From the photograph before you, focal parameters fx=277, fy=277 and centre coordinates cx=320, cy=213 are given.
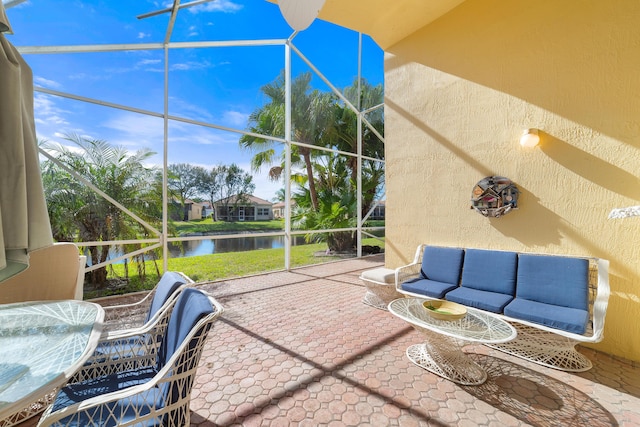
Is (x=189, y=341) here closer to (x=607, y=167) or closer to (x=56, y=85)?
(x=607, y=167)

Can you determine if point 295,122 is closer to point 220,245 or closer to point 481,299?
point 220,245

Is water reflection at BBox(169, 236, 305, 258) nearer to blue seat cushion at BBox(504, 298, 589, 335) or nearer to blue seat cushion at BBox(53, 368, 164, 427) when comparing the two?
blue seat cushion at BBox(53, 368, 164, 427)

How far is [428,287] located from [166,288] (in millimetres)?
2872

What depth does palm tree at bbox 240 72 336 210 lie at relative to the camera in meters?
8.02

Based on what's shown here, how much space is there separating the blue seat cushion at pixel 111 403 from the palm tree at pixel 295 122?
6.93 meters

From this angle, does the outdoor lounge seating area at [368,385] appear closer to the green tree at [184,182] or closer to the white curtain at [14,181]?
the white curtain at [14,181]

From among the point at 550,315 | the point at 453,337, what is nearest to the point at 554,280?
the point at 550,315

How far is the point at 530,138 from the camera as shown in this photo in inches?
125

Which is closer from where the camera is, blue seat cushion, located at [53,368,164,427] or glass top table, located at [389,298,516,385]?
blue seat cushion, located at [53,368,164,427]

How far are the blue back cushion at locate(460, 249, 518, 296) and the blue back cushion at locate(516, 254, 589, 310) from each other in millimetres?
93

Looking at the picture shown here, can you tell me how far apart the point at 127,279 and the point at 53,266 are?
10.6 ft

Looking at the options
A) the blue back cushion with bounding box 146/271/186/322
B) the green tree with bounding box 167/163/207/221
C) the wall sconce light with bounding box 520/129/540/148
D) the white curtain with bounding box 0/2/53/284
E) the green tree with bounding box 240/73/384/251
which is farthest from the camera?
the green tree with bounding box 240/73/384/251

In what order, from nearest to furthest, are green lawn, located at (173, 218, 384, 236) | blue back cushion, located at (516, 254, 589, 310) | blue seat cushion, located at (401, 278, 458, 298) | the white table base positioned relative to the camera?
the white table base < blue back cushion, located at (516, 254, 589, 310) < blue seat cushion, located at (401, 278, 458, 298) < green lawn, located at (173, 218, 384, 236)

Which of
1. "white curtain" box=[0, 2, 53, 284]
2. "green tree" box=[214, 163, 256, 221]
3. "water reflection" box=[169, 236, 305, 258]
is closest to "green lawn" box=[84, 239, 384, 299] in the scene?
"water reflection" box=[169, 236, 305, 258]
